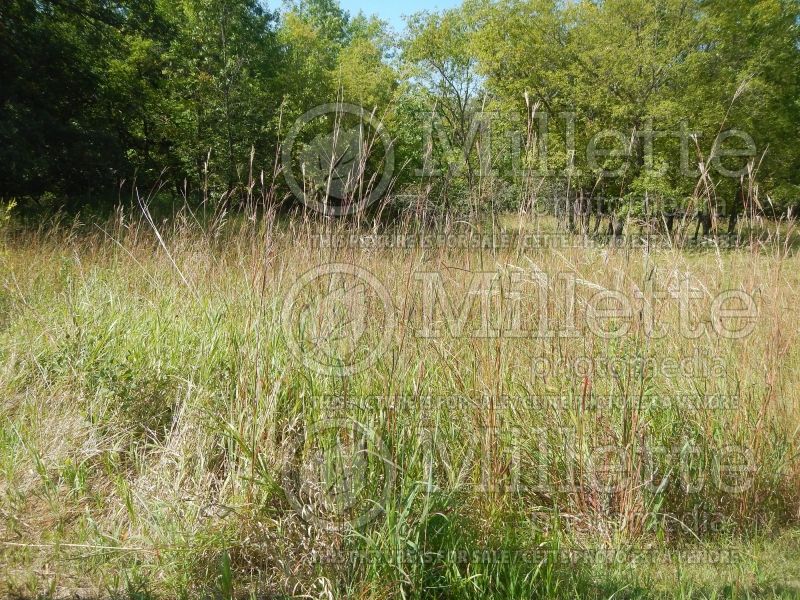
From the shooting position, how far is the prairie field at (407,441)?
1878mm

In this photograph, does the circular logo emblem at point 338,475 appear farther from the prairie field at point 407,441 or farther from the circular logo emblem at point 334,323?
the circular logo emblem at point 334,323

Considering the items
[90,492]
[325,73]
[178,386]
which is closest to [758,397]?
[178,386]

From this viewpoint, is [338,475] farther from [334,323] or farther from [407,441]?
[334,323]

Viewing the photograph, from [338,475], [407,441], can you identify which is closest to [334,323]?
[407,441]

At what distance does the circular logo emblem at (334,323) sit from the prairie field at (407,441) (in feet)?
0.05

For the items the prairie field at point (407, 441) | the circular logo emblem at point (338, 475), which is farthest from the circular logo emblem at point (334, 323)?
the circular logo emblem at point (338, 475)

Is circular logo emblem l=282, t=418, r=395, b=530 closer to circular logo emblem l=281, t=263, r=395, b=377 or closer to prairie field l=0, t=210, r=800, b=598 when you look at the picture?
prairie field l=0, t=210, r=800, b=598

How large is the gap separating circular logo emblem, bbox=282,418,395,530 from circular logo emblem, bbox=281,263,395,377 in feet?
0.95

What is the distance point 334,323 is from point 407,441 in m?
0.82

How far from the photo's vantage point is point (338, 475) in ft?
6.37

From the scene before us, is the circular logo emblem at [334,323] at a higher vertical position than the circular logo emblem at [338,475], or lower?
higher

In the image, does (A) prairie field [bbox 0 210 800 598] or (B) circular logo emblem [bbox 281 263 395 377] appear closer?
(A) prairie field [bbox 0 210 800 598]

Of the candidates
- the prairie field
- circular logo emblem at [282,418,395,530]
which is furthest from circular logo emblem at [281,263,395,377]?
circular logo emblem at [282,418,395,530]

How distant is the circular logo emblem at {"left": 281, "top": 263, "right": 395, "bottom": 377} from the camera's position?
8.04 feet
